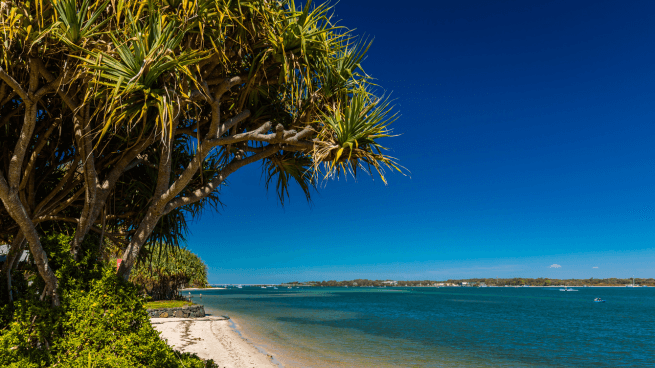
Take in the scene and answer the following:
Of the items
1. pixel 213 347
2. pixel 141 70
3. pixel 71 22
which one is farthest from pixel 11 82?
pixel 213 347

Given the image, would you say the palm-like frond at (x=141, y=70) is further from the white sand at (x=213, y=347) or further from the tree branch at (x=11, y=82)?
the white sand at (x=213, y=347)

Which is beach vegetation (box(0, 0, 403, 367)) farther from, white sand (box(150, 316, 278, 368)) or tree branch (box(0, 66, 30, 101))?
white sand (box(150, 316, 278, 368))

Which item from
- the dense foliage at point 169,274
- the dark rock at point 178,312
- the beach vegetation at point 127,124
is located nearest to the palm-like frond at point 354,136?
the beach vegetation at point 127,124

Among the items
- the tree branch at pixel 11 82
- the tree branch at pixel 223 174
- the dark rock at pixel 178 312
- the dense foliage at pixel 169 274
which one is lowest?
the dark rock at pixel 178 312

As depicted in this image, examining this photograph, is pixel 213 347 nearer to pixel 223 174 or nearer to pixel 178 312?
pixel 223 174

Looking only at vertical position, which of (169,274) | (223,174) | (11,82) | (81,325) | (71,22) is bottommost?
(169,274)

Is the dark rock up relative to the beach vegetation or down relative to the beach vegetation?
down

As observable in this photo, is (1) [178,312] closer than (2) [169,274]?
Yes

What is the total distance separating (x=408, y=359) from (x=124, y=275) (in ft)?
42.7

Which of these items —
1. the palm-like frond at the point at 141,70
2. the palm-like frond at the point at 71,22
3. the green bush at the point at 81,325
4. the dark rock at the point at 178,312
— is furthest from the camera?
the dark rock at the point at 178,312

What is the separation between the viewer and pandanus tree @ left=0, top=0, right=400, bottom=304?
11.7 feet

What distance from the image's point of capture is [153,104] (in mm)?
3484

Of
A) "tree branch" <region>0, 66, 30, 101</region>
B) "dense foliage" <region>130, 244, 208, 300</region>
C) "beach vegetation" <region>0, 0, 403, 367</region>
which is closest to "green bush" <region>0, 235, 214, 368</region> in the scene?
"beach vegetation" <region>0, 0, 403, 367</region>

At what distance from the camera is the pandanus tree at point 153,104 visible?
3.56 m
